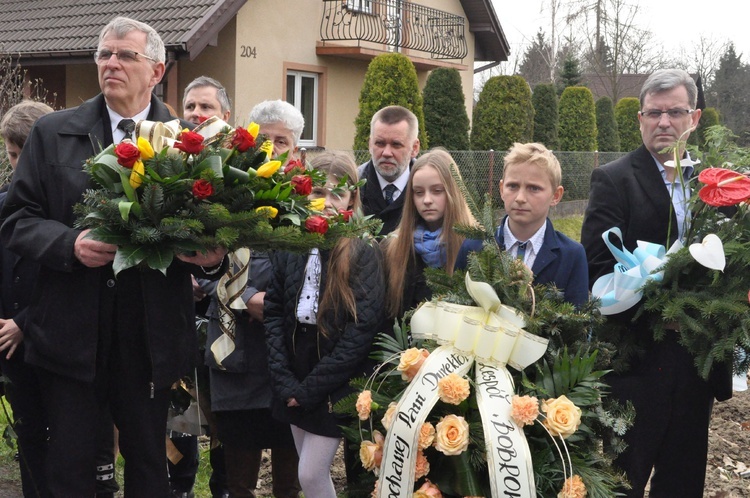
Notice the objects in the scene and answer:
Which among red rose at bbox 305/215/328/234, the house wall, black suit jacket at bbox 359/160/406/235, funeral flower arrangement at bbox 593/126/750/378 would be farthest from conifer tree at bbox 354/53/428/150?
red rose at bbox 305/215/328/234

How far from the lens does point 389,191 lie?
506 centimetres

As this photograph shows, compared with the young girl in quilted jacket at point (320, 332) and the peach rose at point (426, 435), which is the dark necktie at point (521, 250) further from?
the peach rose at point (426, 435)

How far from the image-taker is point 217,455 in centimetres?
484

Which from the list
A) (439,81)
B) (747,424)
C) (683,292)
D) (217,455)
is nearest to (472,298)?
(683,292)

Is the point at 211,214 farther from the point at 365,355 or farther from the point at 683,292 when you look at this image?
the point at 683,292

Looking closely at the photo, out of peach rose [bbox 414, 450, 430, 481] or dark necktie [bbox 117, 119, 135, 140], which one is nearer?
peach rose [bbox 414, 450, 430, 481]

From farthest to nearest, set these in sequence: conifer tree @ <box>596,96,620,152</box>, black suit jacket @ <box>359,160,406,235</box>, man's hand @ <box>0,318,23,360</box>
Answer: conifer tree @ <box>596,96,620,152</box>
black suit jacket @ <box>359,160,406,235</box>
man's hand @ <box>0,318,23,360</box>

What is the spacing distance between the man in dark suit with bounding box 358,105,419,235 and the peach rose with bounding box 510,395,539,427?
6.37 feet

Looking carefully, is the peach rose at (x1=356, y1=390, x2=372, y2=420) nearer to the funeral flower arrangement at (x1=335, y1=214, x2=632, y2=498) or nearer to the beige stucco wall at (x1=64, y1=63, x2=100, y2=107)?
the funeral flower arrangement at (x1=335, y1=214, x2=632, y2=498)

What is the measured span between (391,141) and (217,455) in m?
1.98

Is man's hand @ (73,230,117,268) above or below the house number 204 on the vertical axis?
below

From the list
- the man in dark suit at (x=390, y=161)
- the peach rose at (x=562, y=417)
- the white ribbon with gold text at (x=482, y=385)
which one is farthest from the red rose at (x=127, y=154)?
the man in dark suit at (x=390, y=161)

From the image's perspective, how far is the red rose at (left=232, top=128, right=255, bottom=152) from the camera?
11.1 ft

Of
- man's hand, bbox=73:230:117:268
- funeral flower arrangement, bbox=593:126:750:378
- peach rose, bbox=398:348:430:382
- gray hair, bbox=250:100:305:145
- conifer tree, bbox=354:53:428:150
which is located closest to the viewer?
man's hand, bbox=73:230:117:268
